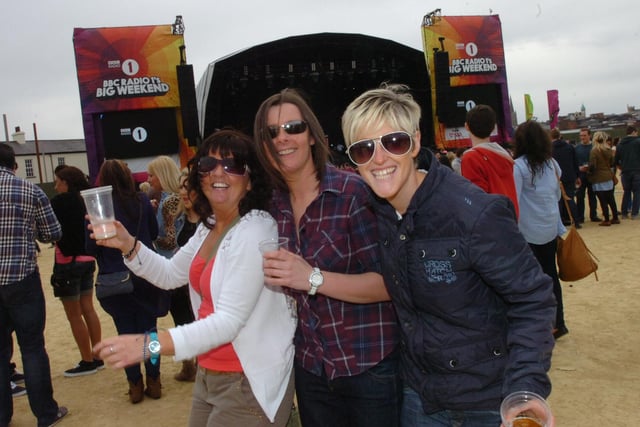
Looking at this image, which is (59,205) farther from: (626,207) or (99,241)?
(626,207)

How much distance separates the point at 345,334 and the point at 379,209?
1.68ft

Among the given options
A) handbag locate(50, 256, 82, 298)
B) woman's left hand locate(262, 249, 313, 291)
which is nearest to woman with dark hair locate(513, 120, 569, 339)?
woman's left hand locate(262, 249, 313, 291)

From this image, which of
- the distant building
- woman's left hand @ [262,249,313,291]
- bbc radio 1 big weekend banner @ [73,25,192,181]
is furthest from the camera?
the distant building

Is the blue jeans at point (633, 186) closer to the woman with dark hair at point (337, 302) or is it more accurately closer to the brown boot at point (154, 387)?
the brown boot at point (154, 387)

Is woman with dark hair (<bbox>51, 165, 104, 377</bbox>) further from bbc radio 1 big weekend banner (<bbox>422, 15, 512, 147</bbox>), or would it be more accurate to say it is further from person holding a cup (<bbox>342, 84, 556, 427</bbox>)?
bbc radio 1 big weekend banner (<bbox>422, 15, 512, 147</bbox>)

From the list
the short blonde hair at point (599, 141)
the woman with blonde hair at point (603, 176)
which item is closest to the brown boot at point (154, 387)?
the woman with blonde hair at point (603, 176)

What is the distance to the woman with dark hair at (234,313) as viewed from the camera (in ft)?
5.91

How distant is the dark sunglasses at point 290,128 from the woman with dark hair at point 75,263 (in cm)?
313

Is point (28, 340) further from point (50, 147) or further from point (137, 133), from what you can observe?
point (50, 147)

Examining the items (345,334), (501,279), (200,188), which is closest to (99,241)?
(200,188)

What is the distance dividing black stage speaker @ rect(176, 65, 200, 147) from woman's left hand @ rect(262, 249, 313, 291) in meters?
8.51

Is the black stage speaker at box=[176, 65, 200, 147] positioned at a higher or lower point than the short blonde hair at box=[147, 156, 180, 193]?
higher

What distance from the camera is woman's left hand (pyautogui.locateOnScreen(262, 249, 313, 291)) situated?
1770mm

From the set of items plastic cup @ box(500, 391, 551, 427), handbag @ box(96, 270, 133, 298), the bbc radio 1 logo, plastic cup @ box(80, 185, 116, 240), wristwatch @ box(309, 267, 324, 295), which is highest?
the bbc radio 1 logo
